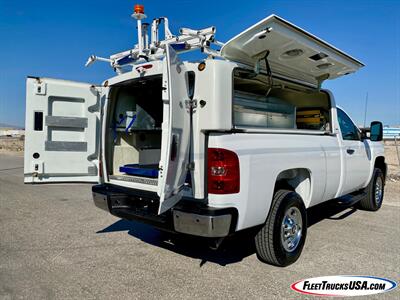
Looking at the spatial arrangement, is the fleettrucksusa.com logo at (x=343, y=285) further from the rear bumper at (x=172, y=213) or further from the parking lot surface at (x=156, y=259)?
the rear bumper at (x=172, y=213)

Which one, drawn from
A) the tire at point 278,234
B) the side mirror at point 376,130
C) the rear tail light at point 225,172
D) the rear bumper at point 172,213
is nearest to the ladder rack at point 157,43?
the rear tail light at point 225,172

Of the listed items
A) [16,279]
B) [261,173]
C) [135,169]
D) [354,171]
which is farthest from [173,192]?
[354,171]

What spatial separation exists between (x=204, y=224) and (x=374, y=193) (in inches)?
206

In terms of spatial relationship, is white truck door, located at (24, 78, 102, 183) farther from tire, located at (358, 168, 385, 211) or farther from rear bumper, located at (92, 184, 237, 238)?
tire, located at (358, 168, 385, 211)

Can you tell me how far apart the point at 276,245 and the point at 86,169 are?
9.01 ft

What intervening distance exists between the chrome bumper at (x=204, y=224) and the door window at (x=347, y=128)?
322 cm

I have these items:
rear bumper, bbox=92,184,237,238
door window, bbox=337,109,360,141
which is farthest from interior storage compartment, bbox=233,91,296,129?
rear bumper, bbox=92,184,237,238

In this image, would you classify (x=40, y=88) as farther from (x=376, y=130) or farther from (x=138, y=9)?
(x=376, y=130)

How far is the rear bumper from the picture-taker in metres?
2.98

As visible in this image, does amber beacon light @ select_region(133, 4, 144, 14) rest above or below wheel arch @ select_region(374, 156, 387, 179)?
above

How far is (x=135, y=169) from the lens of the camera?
13.7 feet

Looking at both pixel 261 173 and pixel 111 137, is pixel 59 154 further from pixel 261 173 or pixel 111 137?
pixel 261 173

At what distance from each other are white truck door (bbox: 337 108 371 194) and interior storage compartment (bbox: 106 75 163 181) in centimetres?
293

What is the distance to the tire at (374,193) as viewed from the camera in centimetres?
670
